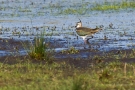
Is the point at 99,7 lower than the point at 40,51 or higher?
lower

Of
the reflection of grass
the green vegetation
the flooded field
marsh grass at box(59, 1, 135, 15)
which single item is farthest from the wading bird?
the reflection of grass

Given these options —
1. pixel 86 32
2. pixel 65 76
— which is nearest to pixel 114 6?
pixel 86 32

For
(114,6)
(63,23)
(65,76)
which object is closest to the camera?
(65,76)

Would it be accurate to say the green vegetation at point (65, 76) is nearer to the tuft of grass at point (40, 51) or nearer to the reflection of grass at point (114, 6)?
the tuft of grass at point (40, 51)

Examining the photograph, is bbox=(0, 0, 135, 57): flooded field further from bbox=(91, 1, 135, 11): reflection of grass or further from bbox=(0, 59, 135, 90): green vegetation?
bbox=(0, 59, 135, 90): green vegetation

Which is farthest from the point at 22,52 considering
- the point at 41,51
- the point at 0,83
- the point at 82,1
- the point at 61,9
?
the point at 82,1

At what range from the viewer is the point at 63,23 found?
20.0m

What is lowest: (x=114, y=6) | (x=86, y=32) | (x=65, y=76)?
(x=114, y=6)

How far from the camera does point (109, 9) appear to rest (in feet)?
79.5

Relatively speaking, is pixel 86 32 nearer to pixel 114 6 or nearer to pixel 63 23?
pixel 63 23

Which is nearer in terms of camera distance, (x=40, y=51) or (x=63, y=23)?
(x=40, y=51)

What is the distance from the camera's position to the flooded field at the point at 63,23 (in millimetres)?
15244

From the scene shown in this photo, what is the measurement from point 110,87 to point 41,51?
127 inches

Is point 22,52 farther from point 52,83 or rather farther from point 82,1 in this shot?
point 82,1
